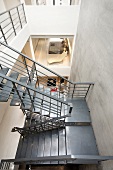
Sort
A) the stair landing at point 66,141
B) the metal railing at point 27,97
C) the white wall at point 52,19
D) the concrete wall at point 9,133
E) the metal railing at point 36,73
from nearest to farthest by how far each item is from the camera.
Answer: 1. the metal railing at point 27,97
2. the metal railing at point 36,73
3. the stair landing at point 66,141
4. the concrete wall at point 9,133
5. the white wall at point 52,19

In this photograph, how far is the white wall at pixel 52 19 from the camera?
3.71 metres

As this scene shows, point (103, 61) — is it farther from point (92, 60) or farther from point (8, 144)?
point (8, 144)

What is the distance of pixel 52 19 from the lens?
392 centimetres

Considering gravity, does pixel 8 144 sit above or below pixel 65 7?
below

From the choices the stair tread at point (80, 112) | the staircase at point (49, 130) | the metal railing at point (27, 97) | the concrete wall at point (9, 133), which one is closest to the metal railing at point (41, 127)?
the staircase at point (49, 130)

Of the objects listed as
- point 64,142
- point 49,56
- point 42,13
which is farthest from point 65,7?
point 64,142

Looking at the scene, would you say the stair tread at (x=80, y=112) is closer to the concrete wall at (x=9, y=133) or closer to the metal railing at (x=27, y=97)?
the metal railing at (x=27, y=97)

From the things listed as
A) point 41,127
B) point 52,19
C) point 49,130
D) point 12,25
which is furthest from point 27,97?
point 52,19

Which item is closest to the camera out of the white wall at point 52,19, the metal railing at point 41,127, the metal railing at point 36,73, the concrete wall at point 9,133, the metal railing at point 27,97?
the metal railing at point 27,97

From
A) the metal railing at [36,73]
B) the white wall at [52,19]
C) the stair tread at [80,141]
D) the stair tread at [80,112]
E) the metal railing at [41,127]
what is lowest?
the stair tread at [80,141]

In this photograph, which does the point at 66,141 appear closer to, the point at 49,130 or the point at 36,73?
the point at 49,130

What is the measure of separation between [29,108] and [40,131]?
3.79ft

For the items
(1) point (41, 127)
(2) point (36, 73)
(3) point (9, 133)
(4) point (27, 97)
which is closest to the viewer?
(4) point (27, 97)

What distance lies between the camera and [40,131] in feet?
9.46
